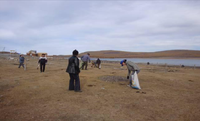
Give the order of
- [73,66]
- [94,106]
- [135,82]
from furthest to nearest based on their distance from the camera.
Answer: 1. [135,82]
2. [73,66]
3. [94,106]

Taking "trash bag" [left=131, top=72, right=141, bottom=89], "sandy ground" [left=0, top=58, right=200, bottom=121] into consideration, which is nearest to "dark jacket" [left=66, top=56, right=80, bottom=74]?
"sandy ground" [left=0, top=58, right=200, bottom=121]

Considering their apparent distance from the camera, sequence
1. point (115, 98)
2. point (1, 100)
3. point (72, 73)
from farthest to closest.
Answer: point (72, 73) → point (115, 98) → point (1, 100)

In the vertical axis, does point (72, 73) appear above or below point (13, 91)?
above

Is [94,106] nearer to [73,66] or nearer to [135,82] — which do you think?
[73,66]

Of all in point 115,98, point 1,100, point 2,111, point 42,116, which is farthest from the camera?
point 115,98

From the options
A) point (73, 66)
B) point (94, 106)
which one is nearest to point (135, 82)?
point (94, 106)

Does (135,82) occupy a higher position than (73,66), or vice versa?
(73,66)

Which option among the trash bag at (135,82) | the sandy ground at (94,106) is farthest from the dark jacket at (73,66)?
the trash bag at (135,82)

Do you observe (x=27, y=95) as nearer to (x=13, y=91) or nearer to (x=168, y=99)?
(x=13, y=91)

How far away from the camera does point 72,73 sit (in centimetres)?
602

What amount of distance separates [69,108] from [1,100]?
8.67 feet

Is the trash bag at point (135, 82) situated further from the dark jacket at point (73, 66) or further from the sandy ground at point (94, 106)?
the dark jacket at point (73, 66)

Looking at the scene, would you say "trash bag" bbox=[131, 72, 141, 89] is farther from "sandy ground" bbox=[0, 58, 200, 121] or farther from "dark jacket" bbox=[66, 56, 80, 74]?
"dark jacket" bbox=[66, 56, 80, 74]

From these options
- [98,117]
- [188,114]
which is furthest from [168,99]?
[98,117]
